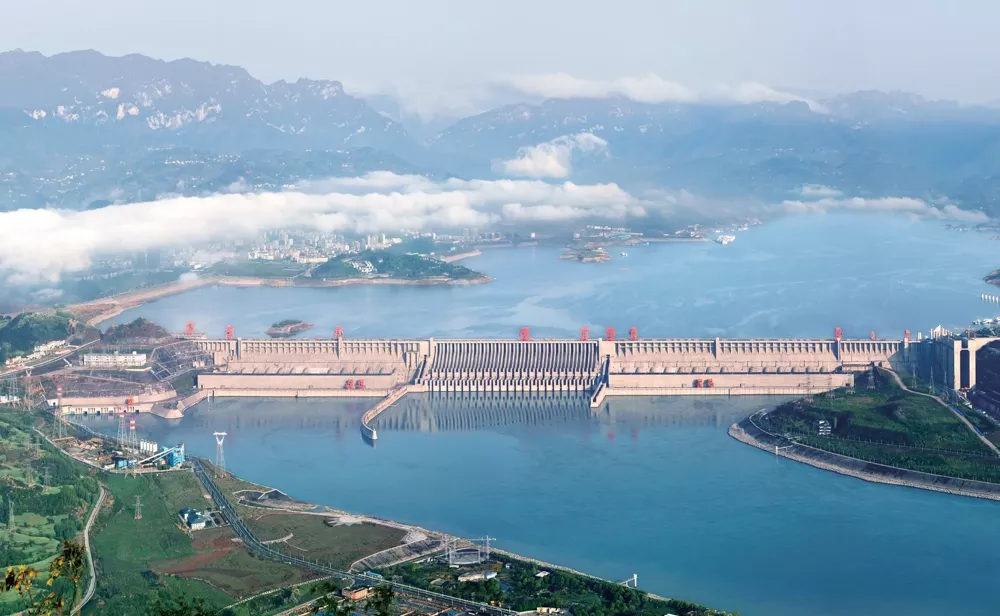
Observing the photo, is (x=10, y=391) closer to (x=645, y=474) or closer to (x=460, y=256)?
(x=645, y=474)

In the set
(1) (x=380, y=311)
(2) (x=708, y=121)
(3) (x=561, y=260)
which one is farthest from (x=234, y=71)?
(1) (x=380, y=311)

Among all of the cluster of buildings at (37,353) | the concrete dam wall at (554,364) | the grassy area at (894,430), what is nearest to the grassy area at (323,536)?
the grassy area at (894,430)

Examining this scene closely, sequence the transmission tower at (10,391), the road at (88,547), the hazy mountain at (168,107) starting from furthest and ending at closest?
the hazy mountain at (168,107)
the transmission tower at (10,391)
the road at (88,547)

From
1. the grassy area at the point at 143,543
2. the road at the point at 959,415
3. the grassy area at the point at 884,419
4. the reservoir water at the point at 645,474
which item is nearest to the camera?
the grassy area at the point at 143,543

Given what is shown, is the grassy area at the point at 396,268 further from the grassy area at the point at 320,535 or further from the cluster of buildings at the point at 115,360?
the grassy area at the point at 320,535

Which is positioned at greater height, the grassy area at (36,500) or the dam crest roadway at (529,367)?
the dam crest roadway at (529,367)

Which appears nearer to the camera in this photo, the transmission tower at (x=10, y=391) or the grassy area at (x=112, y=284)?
the transmission tower at (x=10, y=391)
